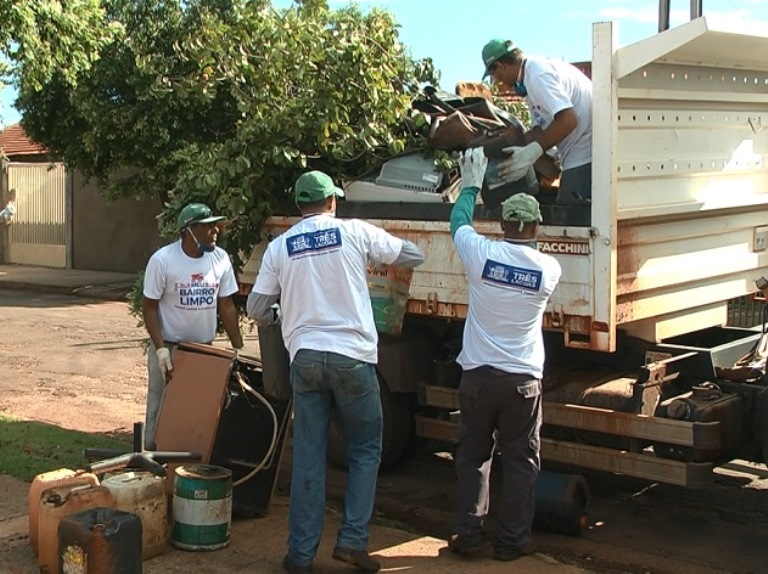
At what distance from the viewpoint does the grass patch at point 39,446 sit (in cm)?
654

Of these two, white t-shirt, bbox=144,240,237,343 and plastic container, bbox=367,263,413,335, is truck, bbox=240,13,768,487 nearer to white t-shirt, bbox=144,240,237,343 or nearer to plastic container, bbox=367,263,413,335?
plastic container, bbox=367,263,413,335

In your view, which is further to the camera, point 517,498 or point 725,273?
point 725,273

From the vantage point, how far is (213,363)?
5402 millimetres

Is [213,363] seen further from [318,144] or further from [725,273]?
[725,273]

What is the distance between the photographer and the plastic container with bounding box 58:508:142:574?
4.23 metres

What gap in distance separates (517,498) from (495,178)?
5.73ft

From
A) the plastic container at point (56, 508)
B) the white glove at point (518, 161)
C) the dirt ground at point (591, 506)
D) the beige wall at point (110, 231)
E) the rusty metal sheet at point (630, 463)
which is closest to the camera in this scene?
the plastic container at point (56, 508)

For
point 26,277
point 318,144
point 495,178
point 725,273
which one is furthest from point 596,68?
point 26,277

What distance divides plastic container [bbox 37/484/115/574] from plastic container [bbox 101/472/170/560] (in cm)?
8

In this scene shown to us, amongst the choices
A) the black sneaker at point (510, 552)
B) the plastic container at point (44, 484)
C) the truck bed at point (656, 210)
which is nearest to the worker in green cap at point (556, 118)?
the truck bed at point (656, 210)

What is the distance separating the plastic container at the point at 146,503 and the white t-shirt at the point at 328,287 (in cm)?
94

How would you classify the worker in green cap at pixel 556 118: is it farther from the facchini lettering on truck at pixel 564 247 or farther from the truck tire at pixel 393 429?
the truck tire at pixel 393 429

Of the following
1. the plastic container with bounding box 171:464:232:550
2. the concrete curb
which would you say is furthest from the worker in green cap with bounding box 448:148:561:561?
the concrete curb

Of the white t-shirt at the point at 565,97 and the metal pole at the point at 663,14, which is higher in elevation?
the metal pole at the point at 663,14
